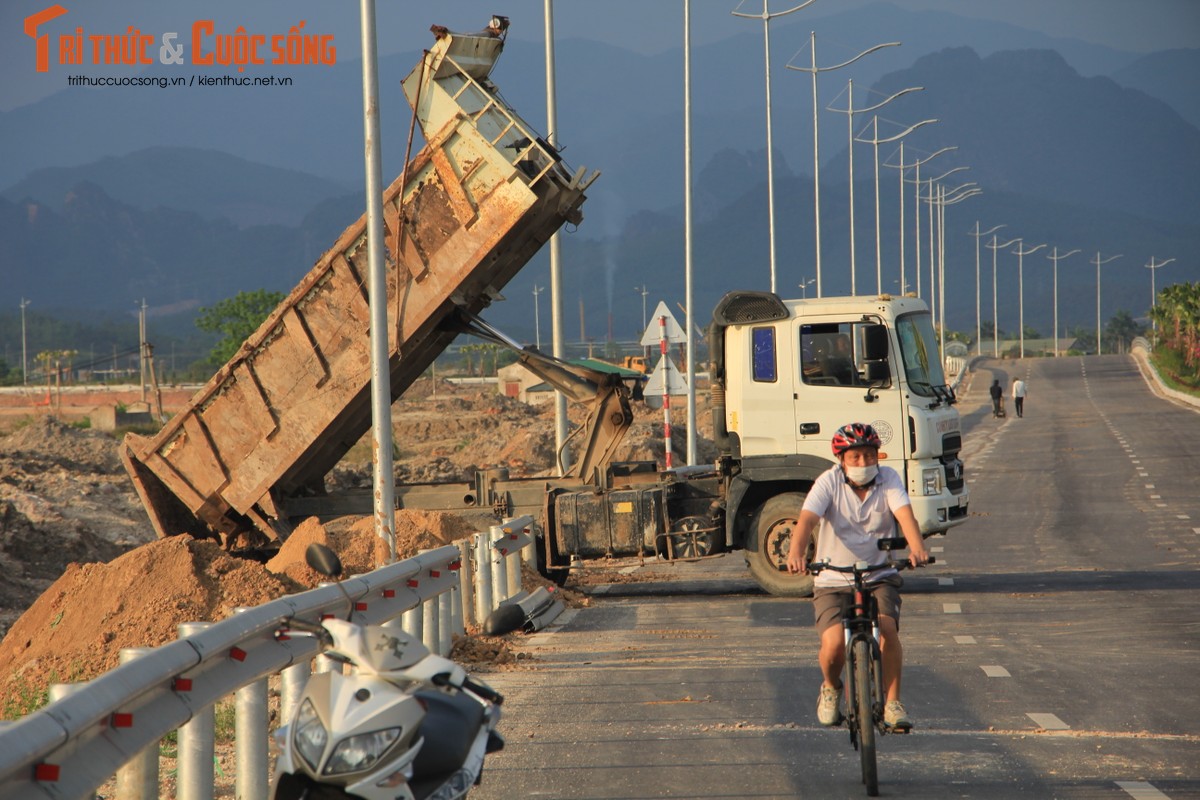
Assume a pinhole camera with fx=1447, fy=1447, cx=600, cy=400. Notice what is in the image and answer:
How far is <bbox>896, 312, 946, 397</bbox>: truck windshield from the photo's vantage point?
14852mm

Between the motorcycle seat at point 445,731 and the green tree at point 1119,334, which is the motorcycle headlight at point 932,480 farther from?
the green tree at point 1119,334

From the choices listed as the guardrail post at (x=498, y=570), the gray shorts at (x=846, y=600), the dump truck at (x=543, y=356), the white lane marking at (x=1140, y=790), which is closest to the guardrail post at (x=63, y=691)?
the gray shorts at (x=846, y=600)

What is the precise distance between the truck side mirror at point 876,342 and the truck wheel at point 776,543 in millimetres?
1785

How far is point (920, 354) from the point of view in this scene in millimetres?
15164

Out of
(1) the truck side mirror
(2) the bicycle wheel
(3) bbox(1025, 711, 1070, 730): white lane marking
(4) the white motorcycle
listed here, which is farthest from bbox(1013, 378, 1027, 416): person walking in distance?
(4) the white motorcycle

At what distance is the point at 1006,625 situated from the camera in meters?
12.8

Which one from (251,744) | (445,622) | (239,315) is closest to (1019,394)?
(445,622)

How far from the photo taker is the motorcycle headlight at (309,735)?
459cm

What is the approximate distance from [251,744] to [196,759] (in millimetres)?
533

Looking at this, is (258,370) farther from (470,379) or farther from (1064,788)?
(470,379)

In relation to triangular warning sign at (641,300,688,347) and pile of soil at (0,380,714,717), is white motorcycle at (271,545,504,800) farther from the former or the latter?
triangular warning sign at (641,300,688,347)

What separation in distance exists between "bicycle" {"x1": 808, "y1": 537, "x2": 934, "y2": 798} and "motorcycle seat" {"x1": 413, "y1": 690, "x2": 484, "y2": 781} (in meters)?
2.52

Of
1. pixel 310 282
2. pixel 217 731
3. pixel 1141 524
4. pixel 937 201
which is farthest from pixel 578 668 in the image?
pixel 937 201

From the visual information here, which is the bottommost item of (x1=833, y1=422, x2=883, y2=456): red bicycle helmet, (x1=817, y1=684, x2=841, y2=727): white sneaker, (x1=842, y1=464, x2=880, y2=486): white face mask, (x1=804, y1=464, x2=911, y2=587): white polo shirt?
(x1=817, y1=684, x2=841, y2=727): white sneaker
